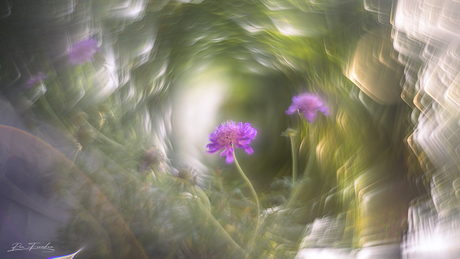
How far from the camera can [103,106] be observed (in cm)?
37

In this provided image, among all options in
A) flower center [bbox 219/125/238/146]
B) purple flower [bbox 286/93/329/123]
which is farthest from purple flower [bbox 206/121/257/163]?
purple flower [bbox 286/93/329/123]

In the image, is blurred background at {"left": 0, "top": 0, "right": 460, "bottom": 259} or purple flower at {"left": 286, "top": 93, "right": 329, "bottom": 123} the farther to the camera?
purple flower at {"left": 286, "top": 93, "right": 329, "bottom": 123}

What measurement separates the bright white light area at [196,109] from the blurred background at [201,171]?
103 mm

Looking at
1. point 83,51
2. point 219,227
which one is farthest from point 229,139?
point 83,51

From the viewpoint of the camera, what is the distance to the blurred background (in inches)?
9.7

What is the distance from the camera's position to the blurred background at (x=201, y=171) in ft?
0.80

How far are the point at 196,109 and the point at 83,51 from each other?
0.36 m

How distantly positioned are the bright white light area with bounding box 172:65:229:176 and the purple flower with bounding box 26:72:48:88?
324 millimetres

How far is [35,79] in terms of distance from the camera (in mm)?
284
